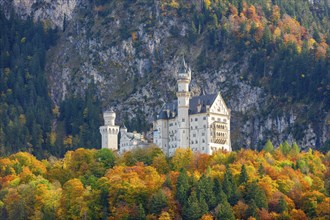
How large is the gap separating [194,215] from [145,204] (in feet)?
31.4

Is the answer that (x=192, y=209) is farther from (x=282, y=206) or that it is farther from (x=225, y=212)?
(x=282, y=206)

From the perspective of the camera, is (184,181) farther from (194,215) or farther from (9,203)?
(9,203)

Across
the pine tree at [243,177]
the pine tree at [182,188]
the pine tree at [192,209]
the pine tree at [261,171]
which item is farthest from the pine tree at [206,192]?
the pine tree at [261,171]

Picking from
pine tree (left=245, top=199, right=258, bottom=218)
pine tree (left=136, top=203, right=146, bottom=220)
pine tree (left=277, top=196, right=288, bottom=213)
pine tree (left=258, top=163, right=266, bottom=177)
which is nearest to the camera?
pine tree (left=245, top=199, right=258, bottom=218)

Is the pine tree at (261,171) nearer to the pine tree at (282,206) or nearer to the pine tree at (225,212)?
the pine tree at (282,206)

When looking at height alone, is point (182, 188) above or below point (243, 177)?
below

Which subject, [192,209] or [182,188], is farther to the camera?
[182,188]

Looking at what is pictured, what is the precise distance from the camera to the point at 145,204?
18825cm

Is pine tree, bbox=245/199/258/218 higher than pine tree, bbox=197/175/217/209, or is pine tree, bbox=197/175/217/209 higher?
pine tree, bbox=197/175/217/209

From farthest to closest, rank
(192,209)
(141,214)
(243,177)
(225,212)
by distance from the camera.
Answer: (243,177)
(141,214)
(192,209)
(225,212)

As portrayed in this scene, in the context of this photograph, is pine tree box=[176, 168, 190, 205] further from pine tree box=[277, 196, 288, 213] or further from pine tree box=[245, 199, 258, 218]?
pine tree box=[277, 196, 288, 213]

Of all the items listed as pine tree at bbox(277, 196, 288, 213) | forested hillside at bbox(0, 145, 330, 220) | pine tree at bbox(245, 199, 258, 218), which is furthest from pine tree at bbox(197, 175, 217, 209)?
pine tree at bbox(277, 196, 288, 213)

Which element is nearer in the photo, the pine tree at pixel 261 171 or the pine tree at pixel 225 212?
the pine tree at pixel 225 212

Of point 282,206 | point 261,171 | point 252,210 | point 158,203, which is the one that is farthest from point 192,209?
point 261,171
